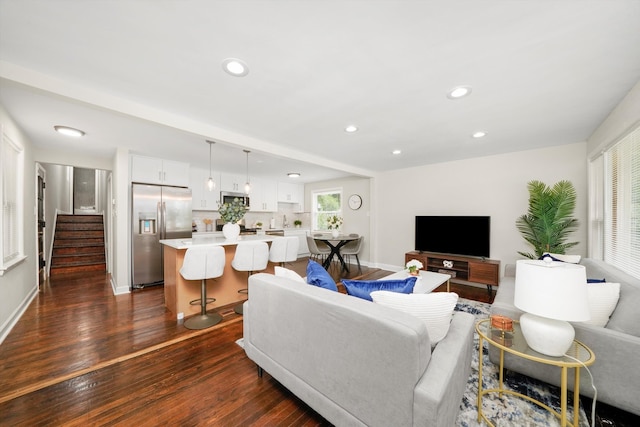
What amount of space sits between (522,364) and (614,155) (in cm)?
268

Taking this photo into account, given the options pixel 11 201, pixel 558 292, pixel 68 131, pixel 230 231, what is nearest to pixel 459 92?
pixel 558 292

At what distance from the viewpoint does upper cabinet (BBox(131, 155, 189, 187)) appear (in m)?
4.09

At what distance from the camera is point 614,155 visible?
2607mm

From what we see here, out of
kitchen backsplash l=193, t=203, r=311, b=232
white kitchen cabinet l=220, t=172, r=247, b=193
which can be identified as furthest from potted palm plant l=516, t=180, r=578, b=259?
white kitchen cabinet l=220, t=172, r=247, b=193

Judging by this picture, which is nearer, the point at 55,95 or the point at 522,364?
the point at 522,364

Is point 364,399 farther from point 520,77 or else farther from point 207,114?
point 207,114

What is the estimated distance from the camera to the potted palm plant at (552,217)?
3324 mm

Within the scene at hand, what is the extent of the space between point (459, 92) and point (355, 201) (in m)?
4.28

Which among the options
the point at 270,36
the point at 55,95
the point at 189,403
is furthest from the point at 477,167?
the point at 55,95

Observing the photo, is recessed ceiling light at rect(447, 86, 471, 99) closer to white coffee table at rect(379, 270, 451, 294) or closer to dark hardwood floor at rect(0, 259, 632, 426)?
white coffee table at rect(379, 270, 451, 294)

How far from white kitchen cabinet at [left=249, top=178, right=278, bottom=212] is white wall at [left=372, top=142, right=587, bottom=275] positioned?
116 inches

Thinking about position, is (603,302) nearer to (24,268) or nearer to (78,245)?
(24,268)

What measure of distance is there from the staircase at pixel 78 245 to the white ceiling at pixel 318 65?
3480mm

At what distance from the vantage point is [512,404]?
157 centimetres
